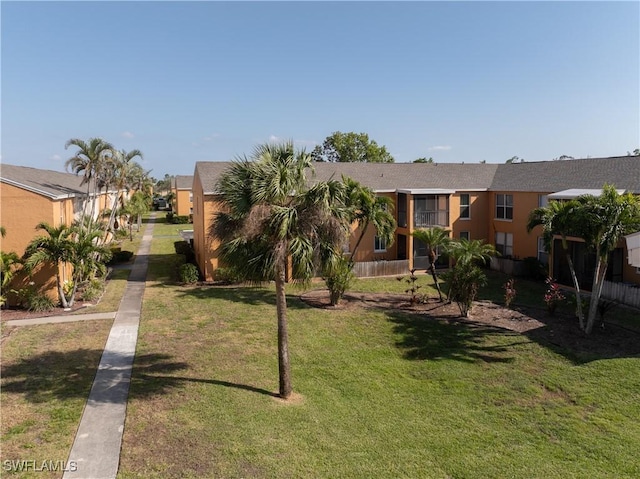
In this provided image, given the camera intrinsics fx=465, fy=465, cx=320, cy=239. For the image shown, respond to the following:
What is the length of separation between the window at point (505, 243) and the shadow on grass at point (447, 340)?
550 inches

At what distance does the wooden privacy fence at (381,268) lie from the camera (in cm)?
2856

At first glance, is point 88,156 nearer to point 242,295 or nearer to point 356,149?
point 242,295

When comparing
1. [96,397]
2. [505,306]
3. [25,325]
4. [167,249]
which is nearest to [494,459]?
[96,397]

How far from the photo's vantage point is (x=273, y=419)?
10883 mm

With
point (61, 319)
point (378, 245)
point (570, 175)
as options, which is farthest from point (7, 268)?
point (570, 175)

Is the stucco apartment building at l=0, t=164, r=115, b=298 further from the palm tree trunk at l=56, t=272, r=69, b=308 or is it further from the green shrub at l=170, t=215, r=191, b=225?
the green shrub at l=170, t=215, r=191, b=225

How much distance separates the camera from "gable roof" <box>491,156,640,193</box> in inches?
970

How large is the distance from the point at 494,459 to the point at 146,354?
10673 millimetres

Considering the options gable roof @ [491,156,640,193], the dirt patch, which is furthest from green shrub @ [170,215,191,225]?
the dirt patch

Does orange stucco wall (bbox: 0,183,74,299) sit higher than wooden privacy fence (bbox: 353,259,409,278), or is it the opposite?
orange stucco wall (bbox: 0,183,74,299)

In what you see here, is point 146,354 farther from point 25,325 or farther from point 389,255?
point 389,255

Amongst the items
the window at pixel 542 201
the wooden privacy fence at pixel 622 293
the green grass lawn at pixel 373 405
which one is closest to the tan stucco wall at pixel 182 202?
the green grass lawn at pixel 373 405

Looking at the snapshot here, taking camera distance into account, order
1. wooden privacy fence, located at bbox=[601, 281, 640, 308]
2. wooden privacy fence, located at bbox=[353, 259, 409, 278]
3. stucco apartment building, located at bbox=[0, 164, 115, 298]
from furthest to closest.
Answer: wooden privacy fence, located at bbox=[353, 259, 409, 278]
wooden privacy fence, located at bbox=[601, 281, 640, 308]
stucco apartment building, located at bbox=[0, 164, 115, 298]

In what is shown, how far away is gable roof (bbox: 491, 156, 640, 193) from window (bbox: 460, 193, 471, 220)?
6.44 feet
